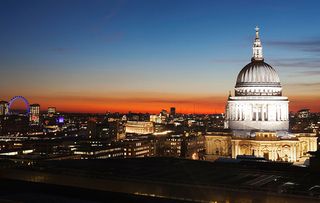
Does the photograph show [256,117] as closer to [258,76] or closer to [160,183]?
[258,76]

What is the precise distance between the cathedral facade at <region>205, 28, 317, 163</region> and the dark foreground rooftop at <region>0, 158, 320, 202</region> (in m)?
50.6

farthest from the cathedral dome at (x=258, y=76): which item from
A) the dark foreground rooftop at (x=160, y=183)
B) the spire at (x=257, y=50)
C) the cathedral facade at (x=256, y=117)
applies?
the dark foreground rooftop at (x=160, y=183)

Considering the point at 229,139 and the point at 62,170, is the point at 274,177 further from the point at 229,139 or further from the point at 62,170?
the point at 229,139

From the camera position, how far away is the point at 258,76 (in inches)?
4478

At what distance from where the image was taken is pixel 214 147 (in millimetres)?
108250

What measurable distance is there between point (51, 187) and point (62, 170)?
9.87ft

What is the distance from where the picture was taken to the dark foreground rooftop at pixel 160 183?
34.4 m

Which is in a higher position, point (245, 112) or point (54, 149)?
point (245, 112)

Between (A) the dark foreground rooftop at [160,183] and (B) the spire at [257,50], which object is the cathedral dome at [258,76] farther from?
(A) the dark foreground rooftop at [160,183]

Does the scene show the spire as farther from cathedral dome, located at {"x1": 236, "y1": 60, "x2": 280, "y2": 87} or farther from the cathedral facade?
cathedral dome, located at {"x1": 236, "y1": 60, "x2": 280, "y2": 87}

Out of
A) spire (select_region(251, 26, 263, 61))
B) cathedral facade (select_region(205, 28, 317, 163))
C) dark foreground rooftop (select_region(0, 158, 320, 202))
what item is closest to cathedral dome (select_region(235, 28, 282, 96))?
cathedral facade (select_region(205, 28, 317, 163))

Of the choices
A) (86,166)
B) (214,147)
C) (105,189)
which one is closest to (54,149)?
(214,147)

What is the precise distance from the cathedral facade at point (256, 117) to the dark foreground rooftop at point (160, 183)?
50629 millimetres

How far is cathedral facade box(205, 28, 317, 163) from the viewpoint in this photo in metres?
99.5
